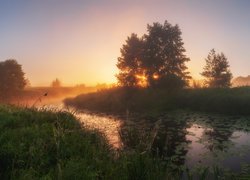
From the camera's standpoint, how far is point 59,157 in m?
10.9

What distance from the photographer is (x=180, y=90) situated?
45.8m

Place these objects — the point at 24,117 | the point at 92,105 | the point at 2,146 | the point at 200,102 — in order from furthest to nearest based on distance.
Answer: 1. the point at 92,105
2. the point at 200,102
3. the point at 24,117
4. the point at 2,146

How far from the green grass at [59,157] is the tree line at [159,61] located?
34094 mm

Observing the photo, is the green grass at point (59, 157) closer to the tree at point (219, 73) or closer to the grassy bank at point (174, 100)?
the grassy bank at point (174, 100)

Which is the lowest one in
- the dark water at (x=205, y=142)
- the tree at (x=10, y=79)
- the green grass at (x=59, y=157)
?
the dark water at (x=205, y=142)

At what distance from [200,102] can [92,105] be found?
2098 cm

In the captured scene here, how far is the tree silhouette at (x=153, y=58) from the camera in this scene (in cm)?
5062

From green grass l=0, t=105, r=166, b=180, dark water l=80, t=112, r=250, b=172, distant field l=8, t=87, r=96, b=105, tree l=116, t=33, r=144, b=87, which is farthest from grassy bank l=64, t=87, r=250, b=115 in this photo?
distant field l=8, t=87, r=96, b=105

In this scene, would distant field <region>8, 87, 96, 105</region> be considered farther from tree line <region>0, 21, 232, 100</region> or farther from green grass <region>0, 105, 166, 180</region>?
green grass <region>0, 105, 166, 180</region>

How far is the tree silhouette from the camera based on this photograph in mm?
50625

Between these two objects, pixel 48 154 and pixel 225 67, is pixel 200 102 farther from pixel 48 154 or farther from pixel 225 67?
pixel 48 154

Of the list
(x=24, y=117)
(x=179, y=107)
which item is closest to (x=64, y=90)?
(x=179, y=107)

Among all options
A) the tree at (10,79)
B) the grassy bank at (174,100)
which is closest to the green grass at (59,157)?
the grassy bank at (174,100)

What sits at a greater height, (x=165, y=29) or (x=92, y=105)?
(x=165, y=29)
